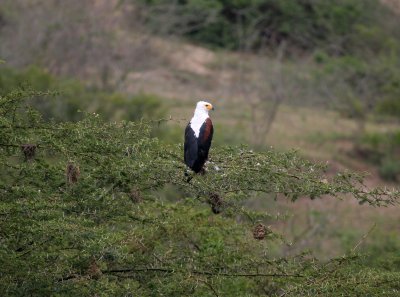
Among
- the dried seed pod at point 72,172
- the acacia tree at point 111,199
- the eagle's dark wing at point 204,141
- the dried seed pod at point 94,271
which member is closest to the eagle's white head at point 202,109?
the eagle's dark wing at point 204,141

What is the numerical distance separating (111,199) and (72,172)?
2.26ft

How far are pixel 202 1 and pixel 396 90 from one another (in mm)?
5866

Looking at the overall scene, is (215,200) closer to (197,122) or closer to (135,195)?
(135,195)

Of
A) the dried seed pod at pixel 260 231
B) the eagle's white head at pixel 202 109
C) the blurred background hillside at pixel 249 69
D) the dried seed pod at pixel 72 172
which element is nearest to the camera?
the dried seed pod at pixel 72 172

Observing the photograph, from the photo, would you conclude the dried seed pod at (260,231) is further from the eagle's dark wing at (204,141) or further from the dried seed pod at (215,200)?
the eagle's dark wing at (204,141)

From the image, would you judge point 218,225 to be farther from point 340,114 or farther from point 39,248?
point 340,114

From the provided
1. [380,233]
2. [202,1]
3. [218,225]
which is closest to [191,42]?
[202,1]

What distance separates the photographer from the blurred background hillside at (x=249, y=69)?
23438mm

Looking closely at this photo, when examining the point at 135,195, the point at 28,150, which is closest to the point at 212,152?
the point at 135,195

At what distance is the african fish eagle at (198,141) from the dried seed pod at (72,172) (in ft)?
2.79

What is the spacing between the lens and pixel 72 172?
771cm

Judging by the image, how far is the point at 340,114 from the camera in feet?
93.5

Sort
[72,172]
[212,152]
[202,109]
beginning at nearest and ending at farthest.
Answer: [72,172]
[212,152]
[202,109]

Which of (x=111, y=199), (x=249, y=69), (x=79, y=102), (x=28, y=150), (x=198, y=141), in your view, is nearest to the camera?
(x=28, y=150)
